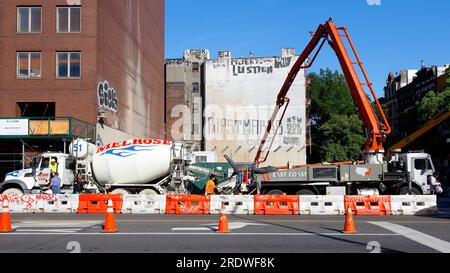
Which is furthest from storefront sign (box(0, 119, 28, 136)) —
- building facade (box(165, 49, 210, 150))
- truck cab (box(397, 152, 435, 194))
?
building facade (box(165, 49, 210, 150))

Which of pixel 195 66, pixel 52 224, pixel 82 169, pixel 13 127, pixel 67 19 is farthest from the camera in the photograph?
pixel 195 66

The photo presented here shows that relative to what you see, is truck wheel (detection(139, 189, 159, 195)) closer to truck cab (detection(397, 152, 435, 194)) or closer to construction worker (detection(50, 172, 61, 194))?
construction worker (detection(50, 172, 61, 194))

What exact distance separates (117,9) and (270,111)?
2566 cm

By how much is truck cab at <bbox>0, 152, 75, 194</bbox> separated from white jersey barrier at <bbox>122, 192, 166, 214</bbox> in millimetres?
5632

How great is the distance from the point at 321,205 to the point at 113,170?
9.85 meters

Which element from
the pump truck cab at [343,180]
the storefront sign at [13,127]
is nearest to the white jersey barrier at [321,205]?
the pump truck cab at [343,180]

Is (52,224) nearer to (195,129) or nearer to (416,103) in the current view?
(195,129)

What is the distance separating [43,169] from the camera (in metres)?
23.8

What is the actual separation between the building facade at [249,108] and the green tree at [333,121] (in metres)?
4.33

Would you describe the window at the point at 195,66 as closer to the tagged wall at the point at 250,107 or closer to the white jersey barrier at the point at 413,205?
the tagged wall at the point at 250,107

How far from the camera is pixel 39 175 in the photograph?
77.6 ft

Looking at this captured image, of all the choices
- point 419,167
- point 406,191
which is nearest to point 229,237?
point 406,191

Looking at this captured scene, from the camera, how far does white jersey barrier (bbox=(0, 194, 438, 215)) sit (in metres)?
19.0
